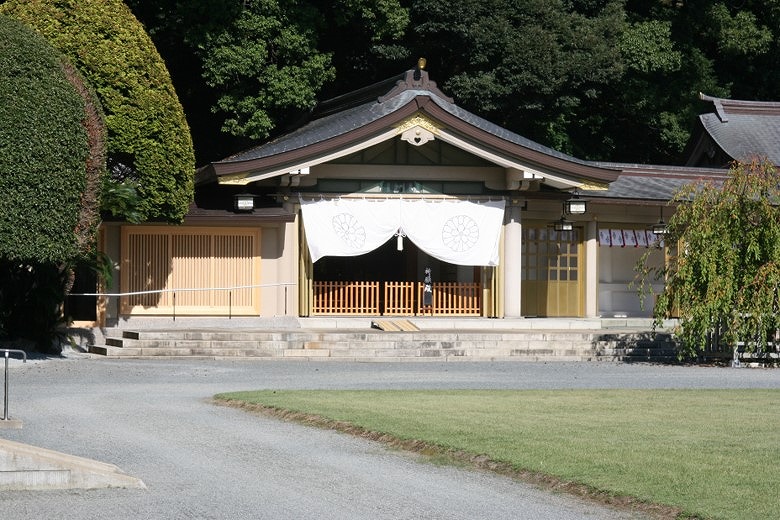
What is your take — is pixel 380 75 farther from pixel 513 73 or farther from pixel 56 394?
pixel 56 394

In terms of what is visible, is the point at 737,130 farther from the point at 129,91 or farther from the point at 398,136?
the point at 129,91

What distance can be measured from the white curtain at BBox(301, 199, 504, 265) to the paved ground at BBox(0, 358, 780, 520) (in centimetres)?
755

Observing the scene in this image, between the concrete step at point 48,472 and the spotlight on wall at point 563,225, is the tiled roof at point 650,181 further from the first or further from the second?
the concrete step at point 48,472

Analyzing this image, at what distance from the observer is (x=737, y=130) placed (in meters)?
34.9

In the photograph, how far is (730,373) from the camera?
20.6m

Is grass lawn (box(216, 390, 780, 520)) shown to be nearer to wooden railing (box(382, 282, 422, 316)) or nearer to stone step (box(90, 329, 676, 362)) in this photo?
stone step (box(90, 329, 676, 362))

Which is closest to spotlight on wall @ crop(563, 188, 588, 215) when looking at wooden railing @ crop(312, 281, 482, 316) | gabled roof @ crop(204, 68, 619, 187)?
gabled roof @ crop(204, 68, 619, 187)

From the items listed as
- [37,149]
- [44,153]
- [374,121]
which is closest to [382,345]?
[374,121]

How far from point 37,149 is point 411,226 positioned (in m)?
9.64

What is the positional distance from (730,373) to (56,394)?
36.1ft

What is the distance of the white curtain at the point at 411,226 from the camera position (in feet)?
86.8

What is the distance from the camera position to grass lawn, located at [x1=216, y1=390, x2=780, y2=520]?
896 cm

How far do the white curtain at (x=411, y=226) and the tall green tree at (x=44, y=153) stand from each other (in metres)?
6.61

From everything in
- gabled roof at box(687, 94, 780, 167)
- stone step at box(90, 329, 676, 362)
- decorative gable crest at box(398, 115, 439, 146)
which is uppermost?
gabled roof at box(687, 94, 780, 167)
